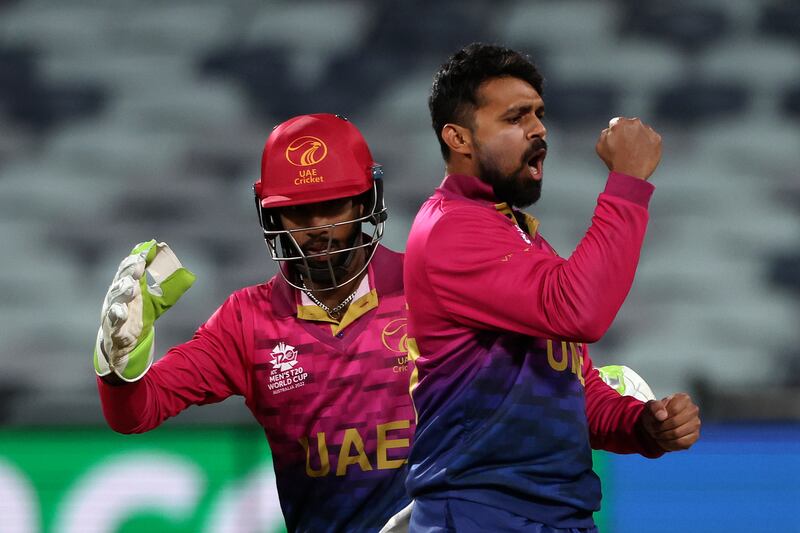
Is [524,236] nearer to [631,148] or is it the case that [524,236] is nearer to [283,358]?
[631,148]

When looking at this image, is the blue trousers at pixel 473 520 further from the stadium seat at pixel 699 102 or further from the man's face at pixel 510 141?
the stadium seat at pixel 699 102

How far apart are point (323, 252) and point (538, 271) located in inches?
30.7

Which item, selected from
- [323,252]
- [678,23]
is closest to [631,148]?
[323,252]

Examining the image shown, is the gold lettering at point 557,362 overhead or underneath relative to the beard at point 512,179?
underneath

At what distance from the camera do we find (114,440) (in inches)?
135

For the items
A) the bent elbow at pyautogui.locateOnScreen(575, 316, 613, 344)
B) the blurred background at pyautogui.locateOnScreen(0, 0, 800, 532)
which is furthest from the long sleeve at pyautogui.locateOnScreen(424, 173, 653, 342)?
the blurred background at pyautogui.locateOnScreen(0, 0, 800, 532)

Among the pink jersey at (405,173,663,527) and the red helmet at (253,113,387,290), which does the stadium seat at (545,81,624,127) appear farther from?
the pink jersey at (405,173,663,527)

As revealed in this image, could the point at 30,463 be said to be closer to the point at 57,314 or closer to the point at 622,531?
the point at 57,314

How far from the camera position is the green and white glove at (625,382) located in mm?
2619

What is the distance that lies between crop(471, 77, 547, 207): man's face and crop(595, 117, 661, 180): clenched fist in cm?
15

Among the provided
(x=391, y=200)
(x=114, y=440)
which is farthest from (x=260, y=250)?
(x=114, y=440)

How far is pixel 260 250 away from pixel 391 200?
0.50 m

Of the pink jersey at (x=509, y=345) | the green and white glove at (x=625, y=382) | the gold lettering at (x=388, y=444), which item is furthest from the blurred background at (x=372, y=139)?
the pink jersey at (x=509, y=345)

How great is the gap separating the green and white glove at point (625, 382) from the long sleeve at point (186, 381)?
2.47ft
